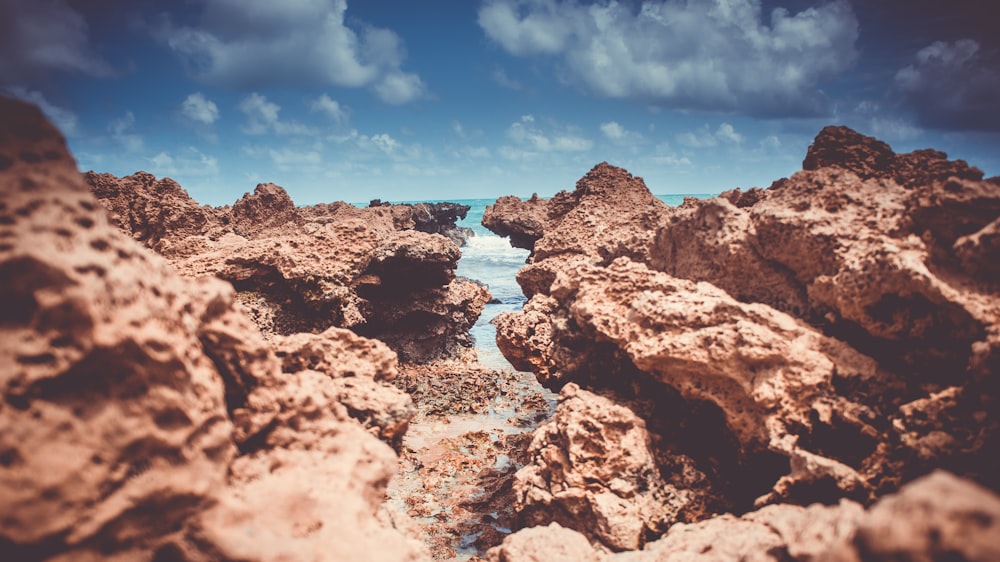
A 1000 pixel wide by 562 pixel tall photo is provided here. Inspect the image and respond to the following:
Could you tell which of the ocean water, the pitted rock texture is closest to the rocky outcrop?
the pitted rock texture

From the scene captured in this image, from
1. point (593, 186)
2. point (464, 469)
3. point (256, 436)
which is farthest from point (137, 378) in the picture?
point (593, 186)

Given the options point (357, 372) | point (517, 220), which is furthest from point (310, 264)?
point (517, 220)

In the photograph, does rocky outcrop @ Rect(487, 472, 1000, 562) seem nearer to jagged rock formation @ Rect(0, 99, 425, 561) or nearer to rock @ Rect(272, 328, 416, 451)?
rock @ Rect(272, 328, 416, 451)

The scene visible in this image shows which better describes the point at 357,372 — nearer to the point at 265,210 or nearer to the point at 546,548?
the point at 546,548

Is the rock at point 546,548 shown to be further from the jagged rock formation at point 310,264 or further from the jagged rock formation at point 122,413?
the jagged rock formation at point 310,264

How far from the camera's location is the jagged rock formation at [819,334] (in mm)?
2979

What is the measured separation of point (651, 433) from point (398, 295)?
646 cm

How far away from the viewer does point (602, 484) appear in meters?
3.88

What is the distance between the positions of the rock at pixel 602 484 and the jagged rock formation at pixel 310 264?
4.30 meters

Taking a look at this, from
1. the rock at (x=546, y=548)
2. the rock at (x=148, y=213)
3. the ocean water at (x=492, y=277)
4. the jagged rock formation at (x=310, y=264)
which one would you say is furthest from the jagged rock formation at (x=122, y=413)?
the ocean water at (x=492, y=277)

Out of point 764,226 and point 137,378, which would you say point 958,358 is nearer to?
point 764,226

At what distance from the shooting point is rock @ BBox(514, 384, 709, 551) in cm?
370

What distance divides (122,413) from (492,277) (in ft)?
80.8

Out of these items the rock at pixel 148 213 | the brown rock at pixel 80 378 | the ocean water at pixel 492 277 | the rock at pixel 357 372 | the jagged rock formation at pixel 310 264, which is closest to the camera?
the brown rock at pixel 80 378
